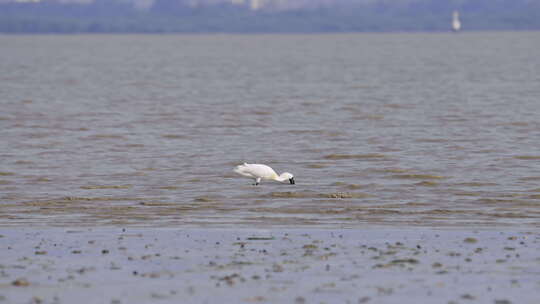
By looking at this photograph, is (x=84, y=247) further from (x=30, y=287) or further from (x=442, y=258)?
(x=442, y=258)

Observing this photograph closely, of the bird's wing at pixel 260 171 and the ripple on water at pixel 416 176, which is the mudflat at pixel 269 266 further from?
the ripple on water at pixel 416 176

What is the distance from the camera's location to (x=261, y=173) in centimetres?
2748

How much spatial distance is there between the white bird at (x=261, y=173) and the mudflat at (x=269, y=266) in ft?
24.0

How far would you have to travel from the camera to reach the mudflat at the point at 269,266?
1424cm

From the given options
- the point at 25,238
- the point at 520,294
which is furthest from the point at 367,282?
the point at 25,238

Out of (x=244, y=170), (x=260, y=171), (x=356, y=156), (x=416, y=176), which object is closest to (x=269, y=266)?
(x=260, y=171)

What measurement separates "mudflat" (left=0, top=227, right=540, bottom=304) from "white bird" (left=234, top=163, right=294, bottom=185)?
731 centimetres

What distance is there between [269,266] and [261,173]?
11.5m

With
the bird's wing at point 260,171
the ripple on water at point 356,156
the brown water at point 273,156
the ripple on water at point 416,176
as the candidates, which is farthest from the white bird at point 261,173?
the ripple on water at point 356,156

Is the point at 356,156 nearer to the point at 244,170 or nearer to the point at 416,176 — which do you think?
the point at 416,176

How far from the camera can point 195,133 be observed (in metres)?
44.0

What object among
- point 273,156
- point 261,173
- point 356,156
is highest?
point 356,156

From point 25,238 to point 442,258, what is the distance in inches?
294

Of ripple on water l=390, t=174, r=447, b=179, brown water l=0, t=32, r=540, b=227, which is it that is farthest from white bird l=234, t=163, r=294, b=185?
ripple on water l=390, t=174, r=447, b=179
